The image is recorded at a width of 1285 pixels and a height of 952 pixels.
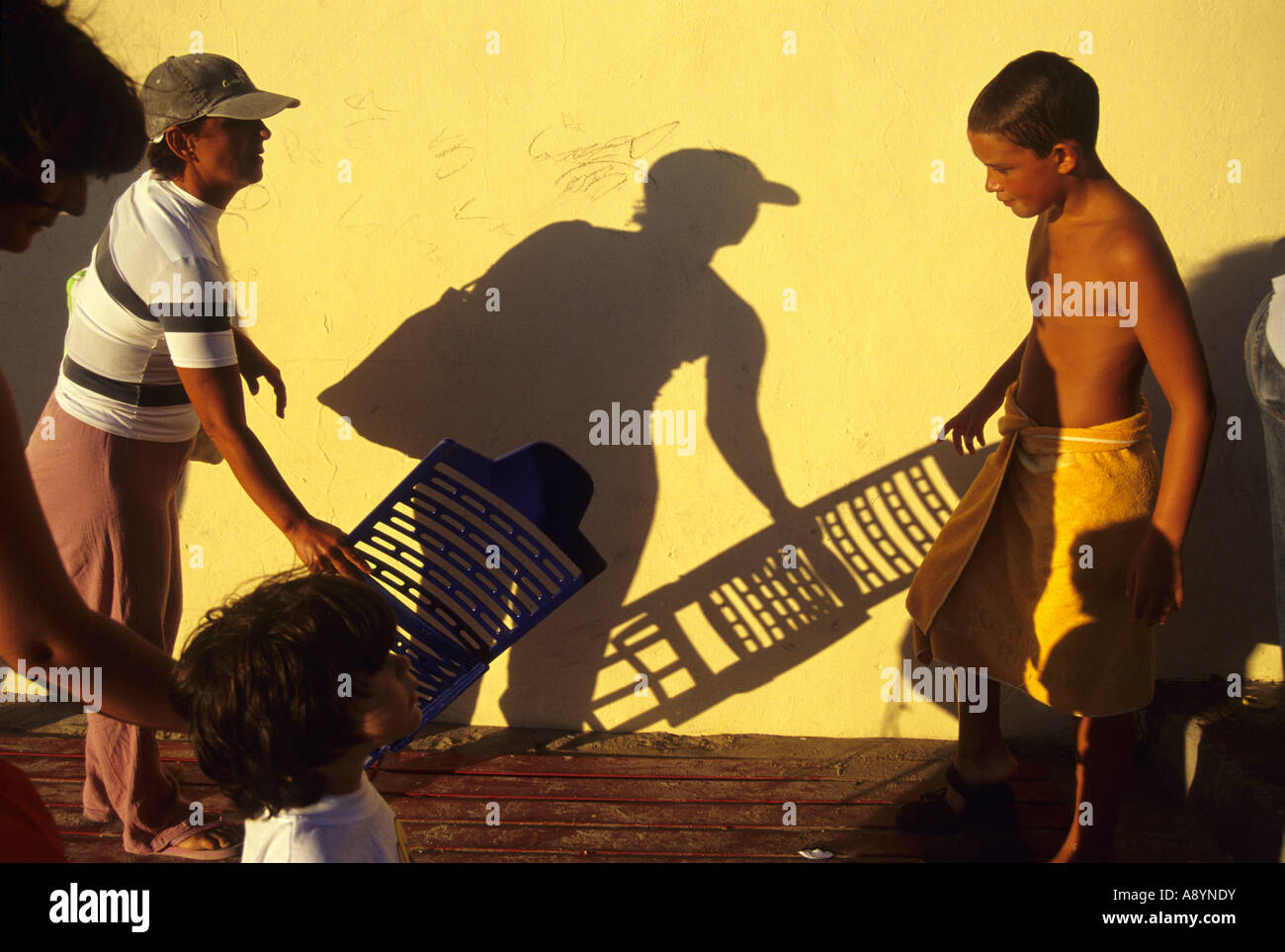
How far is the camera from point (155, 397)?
2.55 metres

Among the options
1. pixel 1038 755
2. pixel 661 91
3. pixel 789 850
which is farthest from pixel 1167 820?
pixel 661 91

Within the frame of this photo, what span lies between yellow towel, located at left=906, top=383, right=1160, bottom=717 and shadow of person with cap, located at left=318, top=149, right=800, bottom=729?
0.86 metres

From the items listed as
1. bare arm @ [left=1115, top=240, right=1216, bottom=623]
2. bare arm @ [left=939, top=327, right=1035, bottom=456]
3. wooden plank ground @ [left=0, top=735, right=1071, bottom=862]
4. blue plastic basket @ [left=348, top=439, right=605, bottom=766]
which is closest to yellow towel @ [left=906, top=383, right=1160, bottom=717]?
bare arm @ [left=1115, top=240, right=1216, bottom=623]

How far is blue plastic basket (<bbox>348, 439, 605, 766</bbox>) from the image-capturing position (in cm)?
276

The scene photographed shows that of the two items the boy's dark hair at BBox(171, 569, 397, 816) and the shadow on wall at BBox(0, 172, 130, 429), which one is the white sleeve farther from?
the shadow on wall at BBox(0, 172, 130, 429)

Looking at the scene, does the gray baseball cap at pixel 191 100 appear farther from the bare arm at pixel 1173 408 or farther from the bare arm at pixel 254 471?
the bare arm at pixel 1173 408

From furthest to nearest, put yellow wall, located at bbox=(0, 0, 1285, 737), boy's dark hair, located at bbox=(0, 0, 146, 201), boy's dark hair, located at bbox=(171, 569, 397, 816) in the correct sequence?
yellow wall, located at bbox=(0, 0, 1285, 737) → boy's dark hair, located at bbox=(171, 569, 397, 816) → boy's dark hair, located at bbox=(0, 0, 146, 201)

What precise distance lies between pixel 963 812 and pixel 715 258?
1821 millimetres

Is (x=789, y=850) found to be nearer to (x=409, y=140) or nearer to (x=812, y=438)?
(x=812, y=438)

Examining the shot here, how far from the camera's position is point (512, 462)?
2.76 m

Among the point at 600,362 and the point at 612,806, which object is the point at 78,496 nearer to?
the point at 600,362

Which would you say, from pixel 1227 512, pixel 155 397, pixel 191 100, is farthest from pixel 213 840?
pixel 1227 512

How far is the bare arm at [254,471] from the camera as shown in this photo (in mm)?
2293
